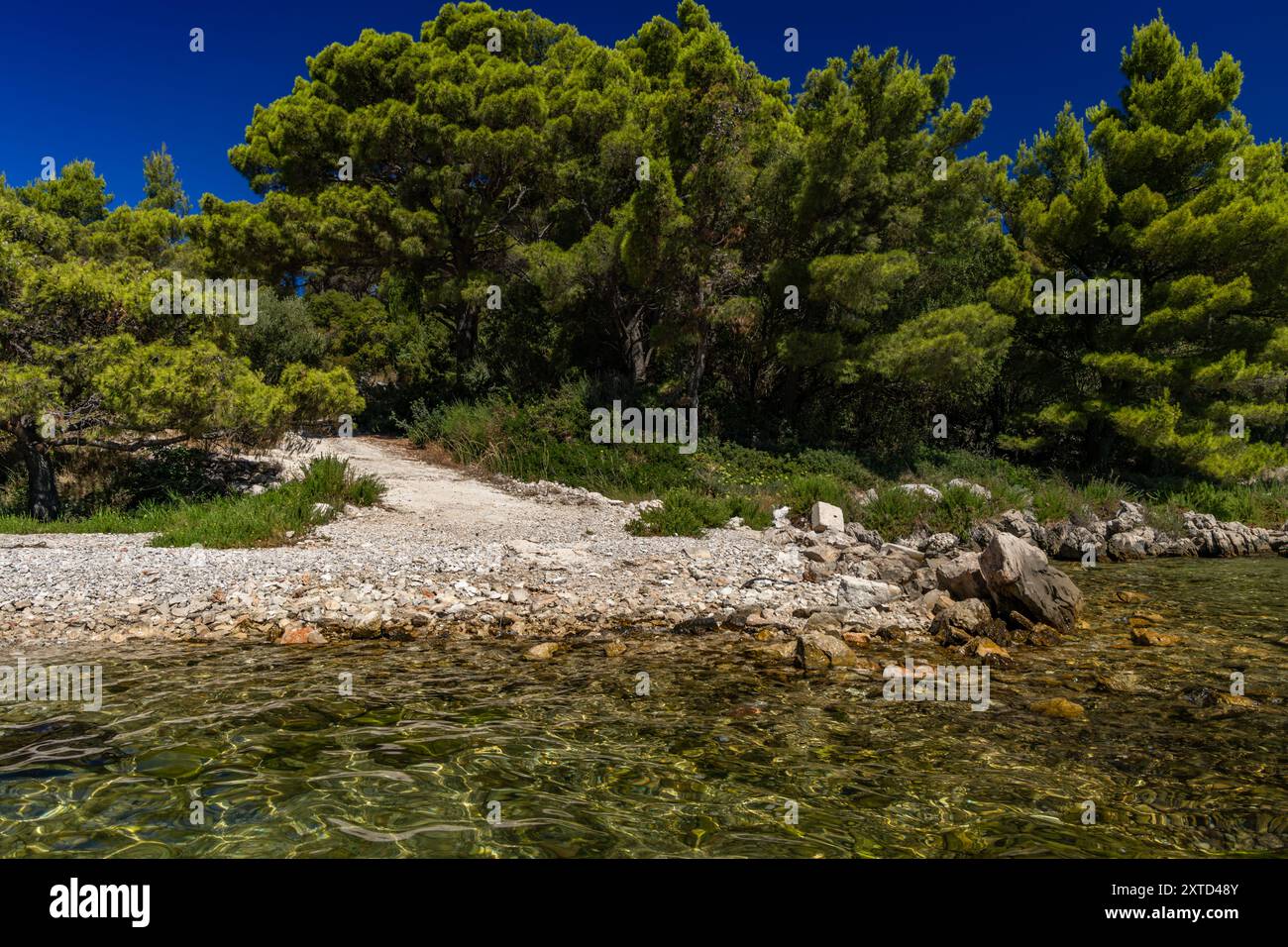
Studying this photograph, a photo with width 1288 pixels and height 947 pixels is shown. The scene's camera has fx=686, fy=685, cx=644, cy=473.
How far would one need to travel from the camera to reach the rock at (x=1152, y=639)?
652 centimetres

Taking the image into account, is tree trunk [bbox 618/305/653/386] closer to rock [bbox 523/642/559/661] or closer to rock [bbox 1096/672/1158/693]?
rock [bbox 523/642/559/661]

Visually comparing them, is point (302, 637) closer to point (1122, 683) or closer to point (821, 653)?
point (821, 653)

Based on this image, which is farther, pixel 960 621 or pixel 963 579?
pixel 963 579

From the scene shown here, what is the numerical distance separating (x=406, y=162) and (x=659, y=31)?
896cm

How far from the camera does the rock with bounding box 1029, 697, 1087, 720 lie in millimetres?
4624

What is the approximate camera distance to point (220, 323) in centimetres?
1211

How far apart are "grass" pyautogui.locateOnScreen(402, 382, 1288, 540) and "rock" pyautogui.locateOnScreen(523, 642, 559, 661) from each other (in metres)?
4.98

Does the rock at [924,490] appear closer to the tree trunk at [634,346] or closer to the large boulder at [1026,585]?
the large boulder at [1026,585]

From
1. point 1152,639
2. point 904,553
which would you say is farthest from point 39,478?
point 1152,639

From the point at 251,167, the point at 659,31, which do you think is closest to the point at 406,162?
the point at 251,167

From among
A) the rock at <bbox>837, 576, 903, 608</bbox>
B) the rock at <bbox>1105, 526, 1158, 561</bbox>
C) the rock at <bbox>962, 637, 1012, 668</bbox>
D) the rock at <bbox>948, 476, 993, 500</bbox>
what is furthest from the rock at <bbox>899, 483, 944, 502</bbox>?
the rock at <bbox>962, 637, 1012, 668</bbox>

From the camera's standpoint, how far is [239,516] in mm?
10023

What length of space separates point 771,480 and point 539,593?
8.43 meters

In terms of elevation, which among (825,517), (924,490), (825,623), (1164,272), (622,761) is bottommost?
(622,761)
